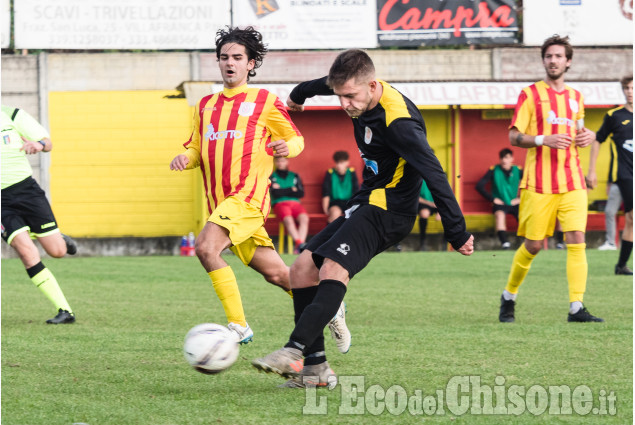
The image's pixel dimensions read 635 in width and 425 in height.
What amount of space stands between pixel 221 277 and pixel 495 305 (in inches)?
148

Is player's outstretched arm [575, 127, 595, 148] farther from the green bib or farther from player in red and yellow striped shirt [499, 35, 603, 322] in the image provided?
the green bib

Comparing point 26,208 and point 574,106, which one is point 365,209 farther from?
point 26,208

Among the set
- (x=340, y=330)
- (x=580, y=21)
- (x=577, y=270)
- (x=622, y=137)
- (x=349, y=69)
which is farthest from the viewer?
(x=580, y=21)

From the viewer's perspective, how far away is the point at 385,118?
16.1 feet

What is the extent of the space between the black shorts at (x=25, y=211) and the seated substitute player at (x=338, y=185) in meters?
9.53

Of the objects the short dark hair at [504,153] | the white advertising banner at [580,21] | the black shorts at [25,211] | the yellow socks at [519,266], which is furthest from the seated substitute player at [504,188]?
the black shorts at [25,211]

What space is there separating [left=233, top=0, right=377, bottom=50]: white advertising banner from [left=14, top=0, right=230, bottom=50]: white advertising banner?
59 cm

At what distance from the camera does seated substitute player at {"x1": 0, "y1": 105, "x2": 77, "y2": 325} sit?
8.22 meters

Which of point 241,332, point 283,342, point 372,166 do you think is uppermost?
point 372,166

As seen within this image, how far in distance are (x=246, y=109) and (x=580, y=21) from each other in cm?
1340

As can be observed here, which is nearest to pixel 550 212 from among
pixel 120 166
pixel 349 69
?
pixel 349 69

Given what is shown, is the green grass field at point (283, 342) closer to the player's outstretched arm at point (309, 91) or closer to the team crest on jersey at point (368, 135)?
the team crest on jersey at point (368, 135)

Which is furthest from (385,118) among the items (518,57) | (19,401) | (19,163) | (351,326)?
(518,57)

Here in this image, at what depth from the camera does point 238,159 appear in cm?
639
